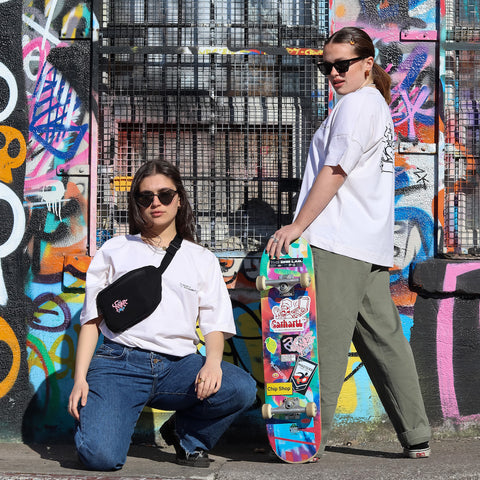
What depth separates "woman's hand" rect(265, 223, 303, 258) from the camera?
11.6 ft

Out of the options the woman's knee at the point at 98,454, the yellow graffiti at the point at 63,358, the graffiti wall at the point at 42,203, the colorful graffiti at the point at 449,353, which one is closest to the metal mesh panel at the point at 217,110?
the graffiti wall at the point at 42,203

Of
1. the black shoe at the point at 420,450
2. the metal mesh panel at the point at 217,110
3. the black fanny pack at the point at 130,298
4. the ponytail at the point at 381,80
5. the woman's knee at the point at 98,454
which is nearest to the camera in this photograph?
the woman's knee at the point at 98,454

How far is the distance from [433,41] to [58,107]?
7.33ft

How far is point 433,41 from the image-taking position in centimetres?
447

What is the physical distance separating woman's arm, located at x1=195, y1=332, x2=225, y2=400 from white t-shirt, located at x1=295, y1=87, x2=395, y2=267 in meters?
0.68

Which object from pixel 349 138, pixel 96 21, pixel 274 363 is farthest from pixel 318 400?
pixel 96 21

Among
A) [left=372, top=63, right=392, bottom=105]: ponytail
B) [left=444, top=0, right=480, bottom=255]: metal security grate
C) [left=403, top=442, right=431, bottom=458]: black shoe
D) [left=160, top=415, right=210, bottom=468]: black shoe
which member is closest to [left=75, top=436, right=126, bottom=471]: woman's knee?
[left=160, top=415, right=210, bottom=468]: black shoe

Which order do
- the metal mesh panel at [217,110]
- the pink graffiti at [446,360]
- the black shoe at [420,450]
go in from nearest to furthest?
the black shoe at [420,450] → the pink graffiti at [446,360] → the metal mesh panel at [217,110]

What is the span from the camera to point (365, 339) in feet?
12.2

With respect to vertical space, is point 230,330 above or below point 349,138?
below

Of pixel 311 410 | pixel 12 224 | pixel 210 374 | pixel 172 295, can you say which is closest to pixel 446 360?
pixel 311 410

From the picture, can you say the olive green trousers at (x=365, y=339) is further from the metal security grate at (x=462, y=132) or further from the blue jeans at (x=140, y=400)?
the metal security grate at (x=462, y=132)

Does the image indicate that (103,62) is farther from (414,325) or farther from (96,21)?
(414,325)

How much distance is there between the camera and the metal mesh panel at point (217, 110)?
4613 mm
